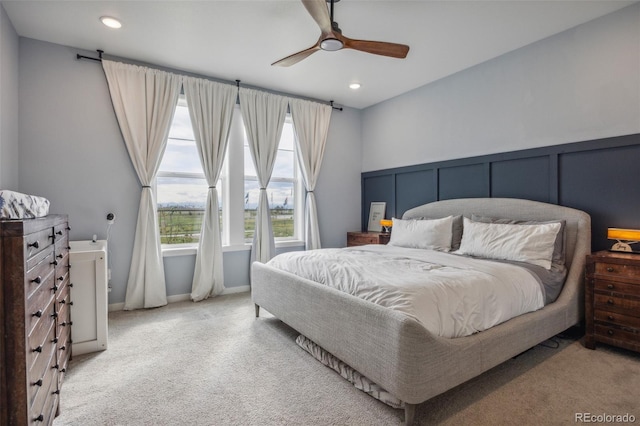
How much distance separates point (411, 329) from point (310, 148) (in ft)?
11.9

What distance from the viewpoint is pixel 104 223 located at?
11.6ft

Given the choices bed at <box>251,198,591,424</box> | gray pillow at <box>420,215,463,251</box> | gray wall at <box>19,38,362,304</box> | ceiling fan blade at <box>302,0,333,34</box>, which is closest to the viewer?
bed at <box>251,198,591,424</box>

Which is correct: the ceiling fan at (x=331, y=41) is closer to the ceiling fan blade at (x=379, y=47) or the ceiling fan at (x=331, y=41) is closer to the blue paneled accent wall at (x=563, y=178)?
the ceiling fan blade at (x=379, y=47)

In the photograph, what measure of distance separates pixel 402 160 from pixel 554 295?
266 centimetres

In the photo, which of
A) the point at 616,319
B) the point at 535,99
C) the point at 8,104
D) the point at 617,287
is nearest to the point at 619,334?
the point at 616,319

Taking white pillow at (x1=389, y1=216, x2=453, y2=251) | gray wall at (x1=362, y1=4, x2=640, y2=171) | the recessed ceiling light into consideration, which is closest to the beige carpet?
white pillow at (x1=389, y1=216, x2=453, y2=251)

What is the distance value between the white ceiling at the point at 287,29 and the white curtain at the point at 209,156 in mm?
256

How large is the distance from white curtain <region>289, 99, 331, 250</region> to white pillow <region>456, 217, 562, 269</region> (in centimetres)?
222

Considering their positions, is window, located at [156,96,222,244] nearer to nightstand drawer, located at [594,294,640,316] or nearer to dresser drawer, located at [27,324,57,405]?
dresser drawer, located at [27,324,57,405]

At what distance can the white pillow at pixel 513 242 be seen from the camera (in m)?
2.73

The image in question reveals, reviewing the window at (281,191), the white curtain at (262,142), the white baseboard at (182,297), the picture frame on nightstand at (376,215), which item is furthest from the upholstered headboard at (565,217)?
the white baseboard at (182,297)

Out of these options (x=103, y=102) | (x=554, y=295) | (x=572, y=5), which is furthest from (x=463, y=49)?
(x=103, y=102)

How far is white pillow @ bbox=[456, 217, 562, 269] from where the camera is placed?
108 inches

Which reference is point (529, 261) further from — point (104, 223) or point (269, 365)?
point (104, 223)
